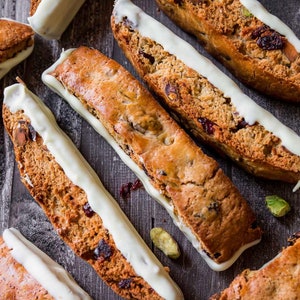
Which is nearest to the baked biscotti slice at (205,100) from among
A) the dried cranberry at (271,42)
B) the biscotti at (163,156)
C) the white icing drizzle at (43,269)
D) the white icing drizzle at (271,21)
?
the biscotti at (163,156)

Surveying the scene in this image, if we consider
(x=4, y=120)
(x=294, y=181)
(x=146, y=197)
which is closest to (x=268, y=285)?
(x=294, y=181)

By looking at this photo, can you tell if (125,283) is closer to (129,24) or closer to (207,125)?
(207,125)

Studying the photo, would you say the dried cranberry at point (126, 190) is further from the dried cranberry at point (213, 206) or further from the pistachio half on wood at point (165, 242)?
the dried cranberry at point (213, 206)

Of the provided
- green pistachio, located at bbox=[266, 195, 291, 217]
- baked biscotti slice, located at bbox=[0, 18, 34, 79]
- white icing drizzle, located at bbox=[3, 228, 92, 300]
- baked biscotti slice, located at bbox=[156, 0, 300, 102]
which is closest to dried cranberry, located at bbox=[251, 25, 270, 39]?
baked biscotti slice, located at bbox=[156, 0, 300, 102]

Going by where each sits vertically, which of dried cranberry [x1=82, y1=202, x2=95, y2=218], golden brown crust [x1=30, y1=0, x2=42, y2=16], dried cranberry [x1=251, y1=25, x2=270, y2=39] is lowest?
dried cranberry [x1=82, y1=202, x2=95, y2=218]

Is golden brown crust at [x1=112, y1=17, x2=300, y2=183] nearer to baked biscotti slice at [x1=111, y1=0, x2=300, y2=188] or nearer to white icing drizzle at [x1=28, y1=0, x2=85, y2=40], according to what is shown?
baked biscotti slice at [x1=111, y1=0, x2=300, y2=188]

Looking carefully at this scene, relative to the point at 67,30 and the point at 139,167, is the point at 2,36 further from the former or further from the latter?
the point at 139,167
